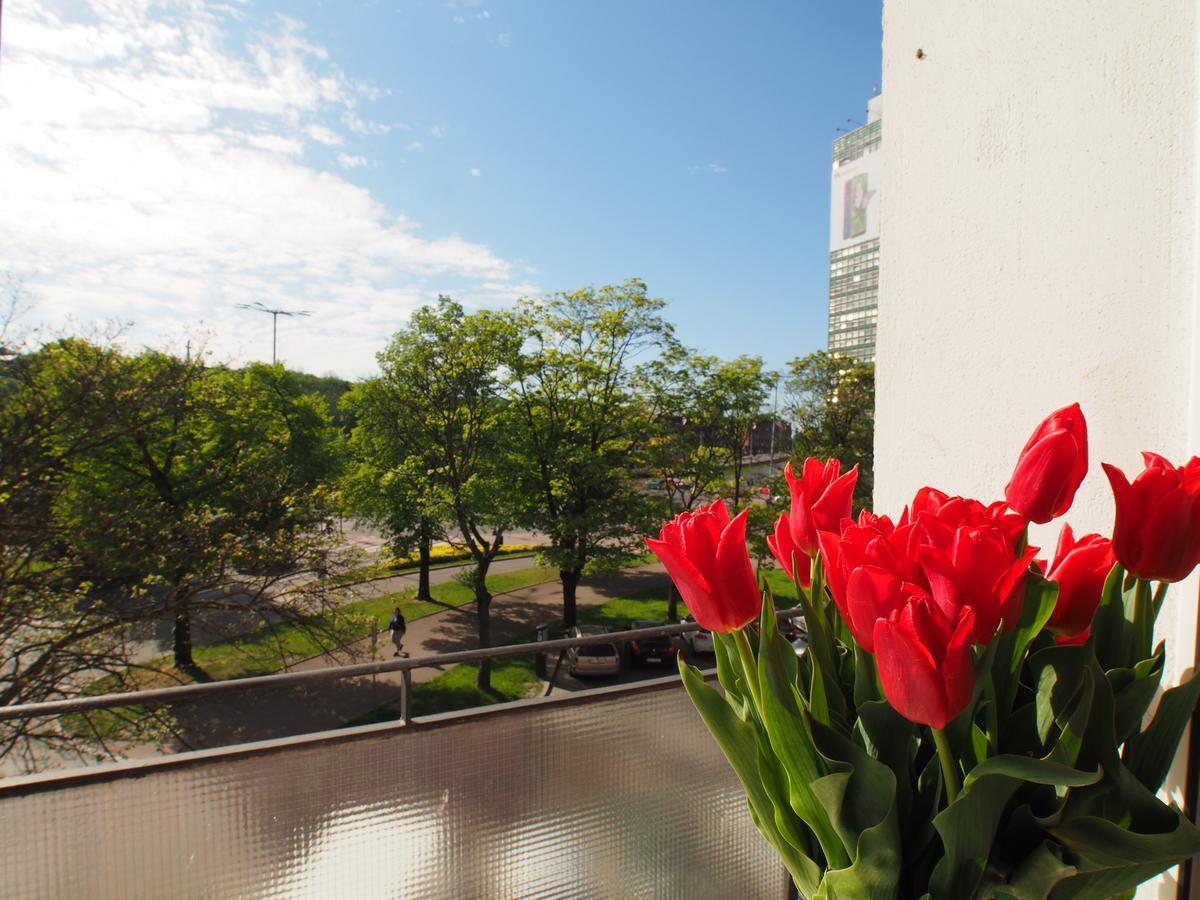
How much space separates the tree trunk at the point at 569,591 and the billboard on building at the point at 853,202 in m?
33.1

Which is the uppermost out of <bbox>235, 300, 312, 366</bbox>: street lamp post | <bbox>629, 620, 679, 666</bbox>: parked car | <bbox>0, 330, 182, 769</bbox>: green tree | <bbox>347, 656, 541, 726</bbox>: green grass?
<bbox>235, 300, 312, 366</bbox>: street lamp post

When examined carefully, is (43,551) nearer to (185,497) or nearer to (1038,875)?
(185,497)

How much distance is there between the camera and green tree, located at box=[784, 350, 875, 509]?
46.0 ft

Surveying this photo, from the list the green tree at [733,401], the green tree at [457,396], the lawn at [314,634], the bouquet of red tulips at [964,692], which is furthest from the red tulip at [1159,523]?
the green tree at [733,401]

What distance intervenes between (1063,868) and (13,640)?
26.1 ft

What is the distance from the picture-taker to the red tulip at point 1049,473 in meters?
0.68

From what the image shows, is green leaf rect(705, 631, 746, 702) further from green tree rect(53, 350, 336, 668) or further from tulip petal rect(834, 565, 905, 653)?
green tree rect(53, 350, 336, 668)

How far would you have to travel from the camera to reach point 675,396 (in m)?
14.5

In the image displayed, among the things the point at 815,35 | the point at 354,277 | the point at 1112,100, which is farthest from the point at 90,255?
the point at 1112,100

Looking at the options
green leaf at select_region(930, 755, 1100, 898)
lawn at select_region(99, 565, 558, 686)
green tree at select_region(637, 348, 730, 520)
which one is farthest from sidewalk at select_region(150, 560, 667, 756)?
green leaf at select_region(930, 755, 1100, 898)

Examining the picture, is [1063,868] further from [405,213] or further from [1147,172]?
[405,213]

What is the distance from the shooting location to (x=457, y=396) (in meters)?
13.4

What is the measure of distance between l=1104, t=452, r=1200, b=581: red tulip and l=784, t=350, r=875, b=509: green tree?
1313 cm

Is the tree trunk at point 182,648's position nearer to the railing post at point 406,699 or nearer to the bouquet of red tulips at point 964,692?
the railing post at point 406,699
